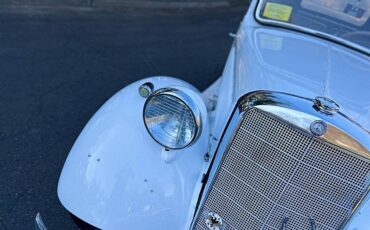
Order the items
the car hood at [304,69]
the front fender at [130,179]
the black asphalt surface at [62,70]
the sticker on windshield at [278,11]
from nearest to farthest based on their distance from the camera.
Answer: the car hood at [304,69]
the front fender at [130,179]
the sticker on windshield at [278,11]
the black asphalt surface at [62,70]

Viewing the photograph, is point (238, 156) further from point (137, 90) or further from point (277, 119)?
point (137, 90)

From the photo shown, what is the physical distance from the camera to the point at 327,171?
1.75m

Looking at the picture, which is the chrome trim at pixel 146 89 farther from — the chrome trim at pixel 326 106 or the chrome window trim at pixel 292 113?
the chrome trim at pixel 326 106

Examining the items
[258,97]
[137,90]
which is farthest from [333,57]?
[137,90]

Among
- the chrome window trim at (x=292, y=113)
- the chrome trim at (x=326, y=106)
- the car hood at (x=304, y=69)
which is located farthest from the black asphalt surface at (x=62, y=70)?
the chrome trim at (x=326, y=106)

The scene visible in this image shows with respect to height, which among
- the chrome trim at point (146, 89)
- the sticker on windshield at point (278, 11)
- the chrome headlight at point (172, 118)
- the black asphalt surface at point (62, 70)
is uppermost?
the sticker on windshield at point (278, 11)

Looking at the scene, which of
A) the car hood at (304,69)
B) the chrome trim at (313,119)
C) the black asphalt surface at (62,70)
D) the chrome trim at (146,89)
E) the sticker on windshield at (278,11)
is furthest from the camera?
the black asphalt surface at (62,70)

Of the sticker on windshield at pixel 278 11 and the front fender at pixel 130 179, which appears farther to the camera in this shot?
the sticker on windshield at pixel 278 11

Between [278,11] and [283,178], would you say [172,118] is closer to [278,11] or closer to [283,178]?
[283,178]

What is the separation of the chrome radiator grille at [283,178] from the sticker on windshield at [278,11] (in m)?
1.30

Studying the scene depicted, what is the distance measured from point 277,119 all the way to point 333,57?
2.86 ft

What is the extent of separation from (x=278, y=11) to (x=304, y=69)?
862 millimetres

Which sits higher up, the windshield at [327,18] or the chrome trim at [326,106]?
the chrome trim at [326,106]

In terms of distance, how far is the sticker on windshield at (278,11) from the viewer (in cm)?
287
